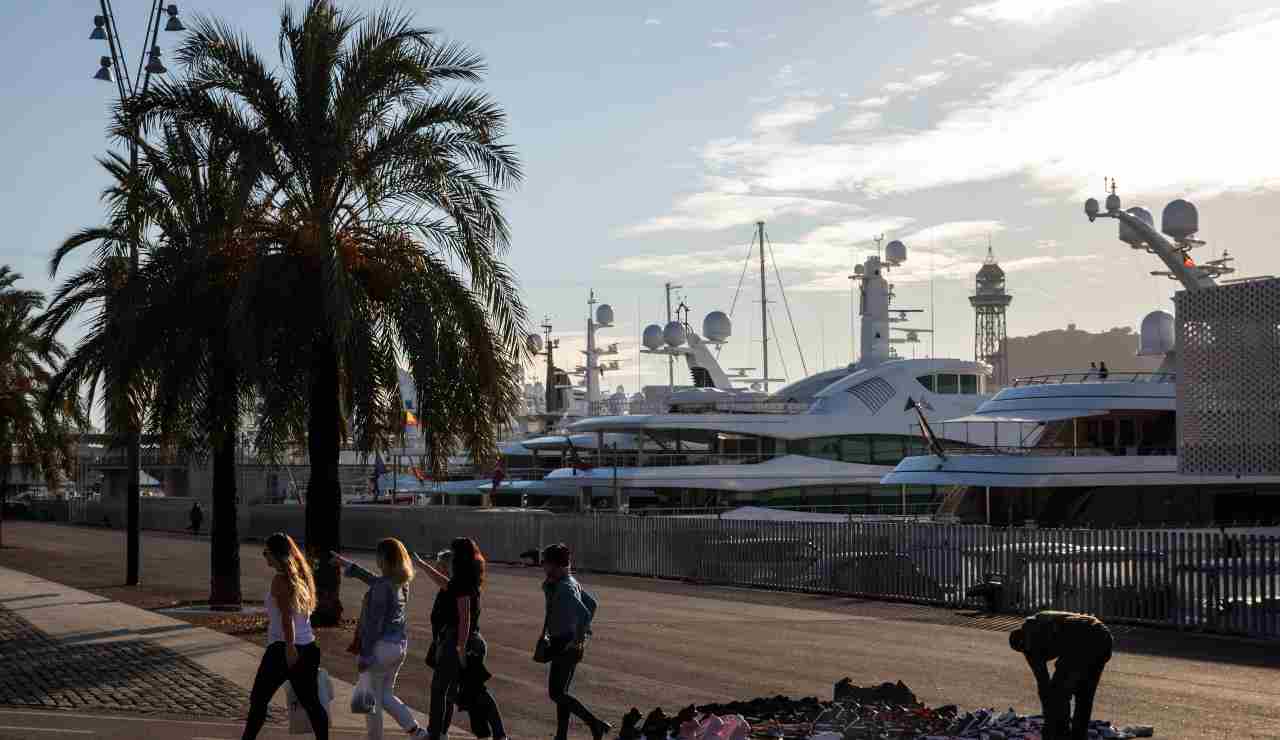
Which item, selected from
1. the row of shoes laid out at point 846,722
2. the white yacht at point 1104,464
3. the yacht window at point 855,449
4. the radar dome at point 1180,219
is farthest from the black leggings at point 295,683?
the yacht window at point 855,449

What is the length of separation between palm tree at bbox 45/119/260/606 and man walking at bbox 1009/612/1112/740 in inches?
489

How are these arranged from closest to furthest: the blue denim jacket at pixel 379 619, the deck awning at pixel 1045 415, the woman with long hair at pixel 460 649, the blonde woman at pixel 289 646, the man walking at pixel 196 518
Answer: the blonde woman at pixel 289 646
the blue denim jacket at pixel 379 619
the woman with long hair at pixel 460 649
the deck awning at pixel 1045 415
the man walking at pixel 196 518

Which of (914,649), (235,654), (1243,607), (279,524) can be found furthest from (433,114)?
(279,524)

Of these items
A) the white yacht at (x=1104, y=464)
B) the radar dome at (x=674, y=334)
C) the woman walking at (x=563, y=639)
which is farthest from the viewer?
the radar dome at (x=674, y=334)

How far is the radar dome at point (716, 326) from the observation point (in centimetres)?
6388

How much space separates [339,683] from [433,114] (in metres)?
8.70

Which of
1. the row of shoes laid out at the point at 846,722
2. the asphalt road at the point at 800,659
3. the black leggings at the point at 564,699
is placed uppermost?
the black leggings at the point at 564,699

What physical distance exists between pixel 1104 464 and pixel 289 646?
29.4m

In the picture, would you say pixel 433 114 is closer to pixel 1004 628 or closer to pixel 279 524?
pixel 1004 628

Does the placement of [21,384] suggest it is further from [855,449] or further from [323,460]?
[855,449]

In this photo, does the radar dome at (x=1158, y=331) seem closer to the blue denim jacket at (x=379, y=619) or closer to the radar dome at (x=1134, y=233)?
the radar dome at (x=1134, y=233)

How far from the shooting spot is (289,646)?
9.16 meters

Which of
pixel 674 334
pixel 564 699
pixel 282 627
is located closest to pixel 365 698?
pixel 282 627

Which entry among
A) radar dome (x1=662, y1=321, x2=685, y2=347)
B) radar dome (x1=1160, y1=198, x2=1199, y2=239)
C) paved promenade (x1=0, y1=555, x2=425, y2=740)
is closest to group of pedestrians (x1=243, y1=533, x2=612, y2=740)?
paved promenade (x1=0, y1=555, x2=425, y2=740)
